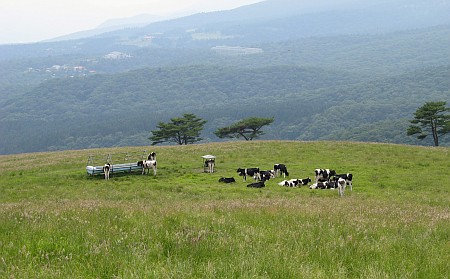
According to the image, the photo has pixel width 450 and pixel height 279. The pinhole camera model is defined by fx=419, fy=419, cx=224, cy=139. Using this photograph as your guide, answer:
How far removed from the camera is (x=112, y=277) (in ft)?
18.2

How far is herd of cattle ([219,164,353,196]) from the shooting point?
27016 millimetres

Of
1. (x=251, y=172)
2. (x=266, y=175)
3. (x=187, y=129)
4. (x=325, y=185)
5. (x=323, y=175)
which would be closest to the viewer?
(x=325, y=185)

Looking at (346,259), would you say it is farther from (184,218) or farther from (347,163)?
(347,163)

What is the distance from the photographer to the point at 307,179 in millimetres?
29297

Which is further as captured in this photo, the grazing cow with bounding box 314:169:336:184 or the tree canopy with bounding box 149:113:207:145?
the tree canopy with bounding box 149:113:207:145

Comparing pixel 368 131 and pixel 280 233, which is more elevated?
pixel 368 131

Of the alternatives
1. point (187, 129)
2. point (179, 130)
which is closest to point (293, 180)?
point (179, 130)

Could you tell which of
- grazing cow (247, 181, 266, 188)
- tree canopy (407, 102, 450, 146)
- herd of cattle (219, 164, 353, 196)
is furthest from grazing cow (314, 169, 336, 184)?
tree canopy (407, 102, 450, 146)

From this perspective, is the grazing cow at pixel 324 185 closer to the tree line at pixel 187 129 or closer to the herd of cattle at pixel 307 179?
the herd of cattle at pixel 307 179

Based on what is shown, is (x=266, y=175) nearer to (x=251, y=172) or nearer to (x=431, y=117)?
(x=251, y=172)

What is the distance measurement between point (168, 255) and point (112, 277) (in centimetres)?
103

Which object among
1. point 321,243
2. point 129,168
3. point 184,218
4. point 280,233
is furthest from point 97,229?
point 129,168

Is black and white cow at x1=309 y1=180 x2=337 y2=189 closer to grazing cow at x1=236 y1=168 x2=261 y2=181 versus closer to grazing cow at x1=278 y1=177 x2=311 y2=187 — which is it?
grazing cow at x1=278 y1=177 x2=311 y2=187

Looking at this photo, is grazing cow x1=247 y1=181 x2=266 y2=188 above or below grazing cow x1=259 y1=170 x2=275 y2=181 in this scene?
below
